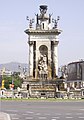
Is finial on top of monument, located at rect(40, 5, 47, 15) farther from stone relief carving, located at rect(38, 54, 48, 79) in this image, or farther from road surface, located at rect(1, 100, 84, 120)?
road surface, located at rect(1, 100, 84, 120)

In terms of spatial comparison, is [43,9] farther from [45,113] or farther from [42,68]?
[45,113]

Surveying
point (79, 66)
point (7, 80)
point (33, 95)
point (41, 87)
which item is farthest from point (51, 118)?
point (7, 80)

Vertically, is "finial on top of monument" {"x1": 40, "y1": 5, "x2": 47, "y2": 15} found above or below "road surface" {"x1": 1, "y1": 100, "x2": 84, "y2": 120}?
above

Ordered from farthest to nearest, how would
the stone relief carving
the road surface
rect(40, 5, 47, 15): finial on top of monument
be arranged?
1. rect(40, 5, 47, 15): finial on top of monument
2. the stone relief carving
3. the road surface

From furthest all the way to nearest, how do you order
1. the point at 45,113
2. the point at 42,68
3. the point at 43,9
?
1. the point at 43,9
2. the point at 42,68
3. the point at 45,113

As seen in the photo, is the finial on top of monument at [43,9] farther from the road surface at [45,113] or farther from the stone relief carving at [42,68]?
the road surface at [45,113]

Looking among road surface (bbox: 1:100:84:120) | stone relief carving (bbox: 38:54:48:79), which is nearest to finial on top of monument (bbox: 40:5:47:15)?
stone relief carving (bbox: 38:54:48:79)

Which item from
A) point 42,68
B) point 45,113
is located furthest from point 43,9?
point 45,113

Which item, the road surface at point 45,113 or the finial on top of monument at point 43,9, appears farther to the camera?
the finial on top of monument at point 43,9

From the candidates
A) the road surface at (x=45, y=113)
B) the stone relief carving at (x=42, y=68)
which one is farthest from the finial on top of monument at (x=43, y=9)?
the road surface at (x=45, y=113)

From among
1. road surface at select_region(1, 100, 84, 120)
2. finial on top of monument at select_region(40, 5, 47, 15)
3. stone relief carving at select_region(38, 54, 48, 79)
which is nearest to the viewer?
road surface at select_region(1, 100, 84, 120)

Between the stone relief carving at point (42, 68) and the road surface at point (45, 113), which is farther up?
the stone relief carving at point (42, 68)

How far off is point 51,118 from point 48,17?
60552mm

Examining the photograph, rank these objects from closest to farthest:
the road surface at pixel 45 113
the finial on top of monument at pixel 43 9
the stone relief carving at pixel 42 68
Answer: the road surface at pixel 45 113 < the stone relief carving at pixel 42 68 < the finial on top of monument at pixel 43 9
